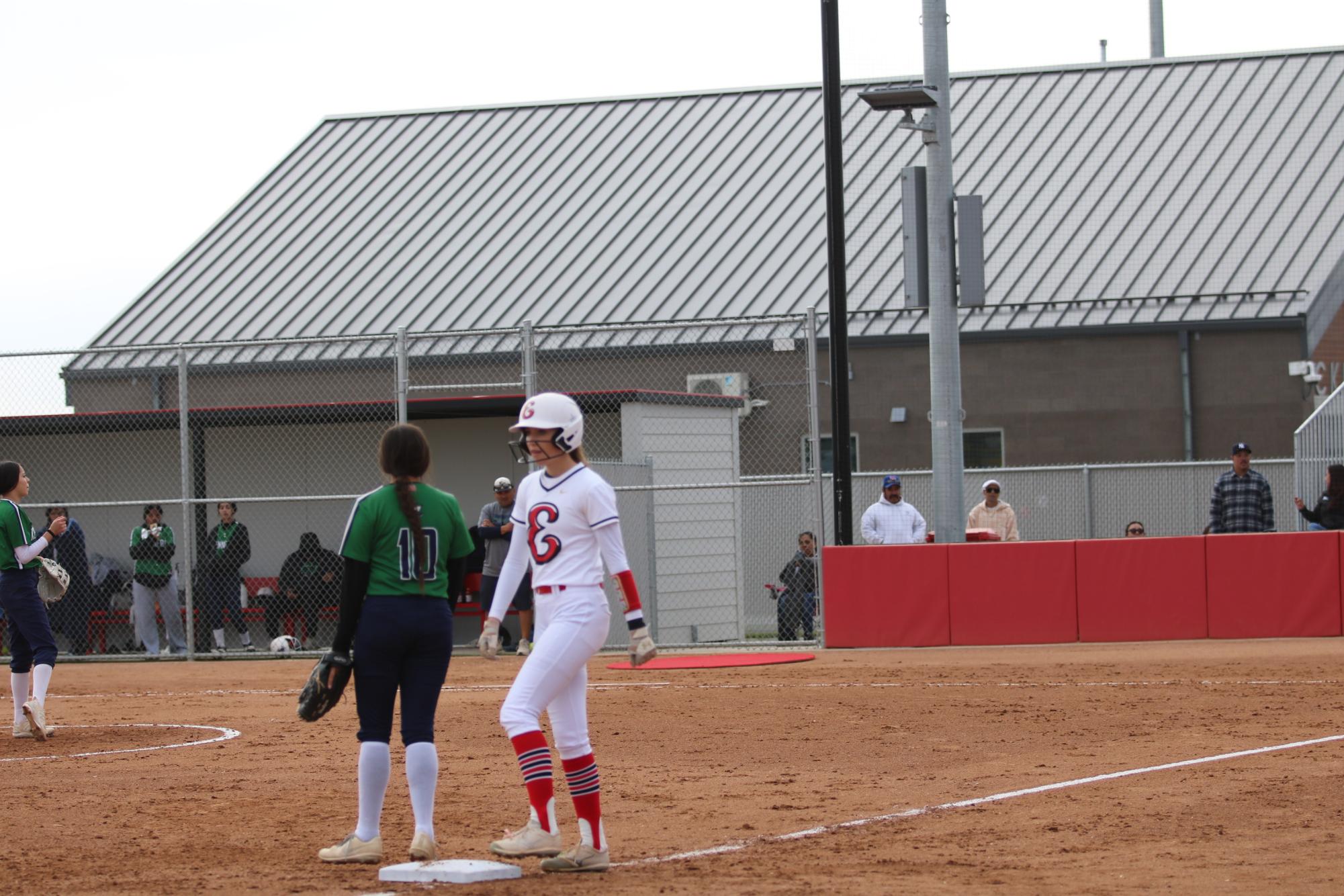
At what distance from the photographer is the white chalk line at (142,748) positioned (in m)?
10.5

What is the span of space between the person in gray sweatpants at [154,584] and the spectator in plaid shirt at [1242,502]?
11259 mm

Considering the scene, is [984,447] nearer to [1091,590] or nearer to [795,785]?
[1091,590]

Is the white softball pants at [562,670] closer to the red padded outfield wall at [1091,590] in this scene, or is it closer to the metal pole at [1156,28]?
the red padded outfield wall at [1091,590]

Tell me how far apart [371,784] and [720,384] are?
65.1ft

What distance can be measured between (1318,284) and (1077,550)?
36.0 ft

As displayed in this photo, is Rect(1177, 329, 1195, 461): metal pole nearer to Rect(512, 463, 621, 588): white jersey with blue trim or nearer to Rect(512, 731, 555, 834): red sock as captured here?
Rect(512, 463, 621, 588): white jersey with blue trim

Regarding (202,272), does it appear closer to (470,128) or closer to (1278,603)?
(470,128)

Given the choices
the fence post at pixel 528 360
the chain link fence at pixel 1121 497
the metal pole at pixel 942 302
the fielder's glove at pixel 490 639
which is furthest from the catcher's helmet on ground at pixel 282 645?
the fielder's glove at pixel 490 639

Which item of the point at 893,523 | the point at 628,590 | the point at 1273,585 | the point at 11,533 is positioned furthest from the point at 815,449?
the point at 628,590

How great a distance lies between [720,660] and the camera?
16.7 meters

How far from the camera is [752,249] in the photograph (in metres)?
29.4

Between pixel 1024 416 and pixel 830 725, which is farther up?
pixel 1024 416

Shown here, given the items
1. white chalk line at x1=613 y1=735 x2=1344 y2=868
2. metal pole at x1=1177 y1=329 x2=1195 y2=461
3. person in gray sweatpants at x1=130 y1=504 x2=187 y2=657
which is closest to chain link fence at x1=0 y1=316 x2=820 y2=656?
person in gray sweatpants at x1=130 y1=504 x2=187 y2=657

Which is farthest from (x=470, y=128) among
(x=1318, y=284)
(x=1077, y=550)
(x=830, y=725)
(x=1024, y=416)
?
(x=830, y=725)
